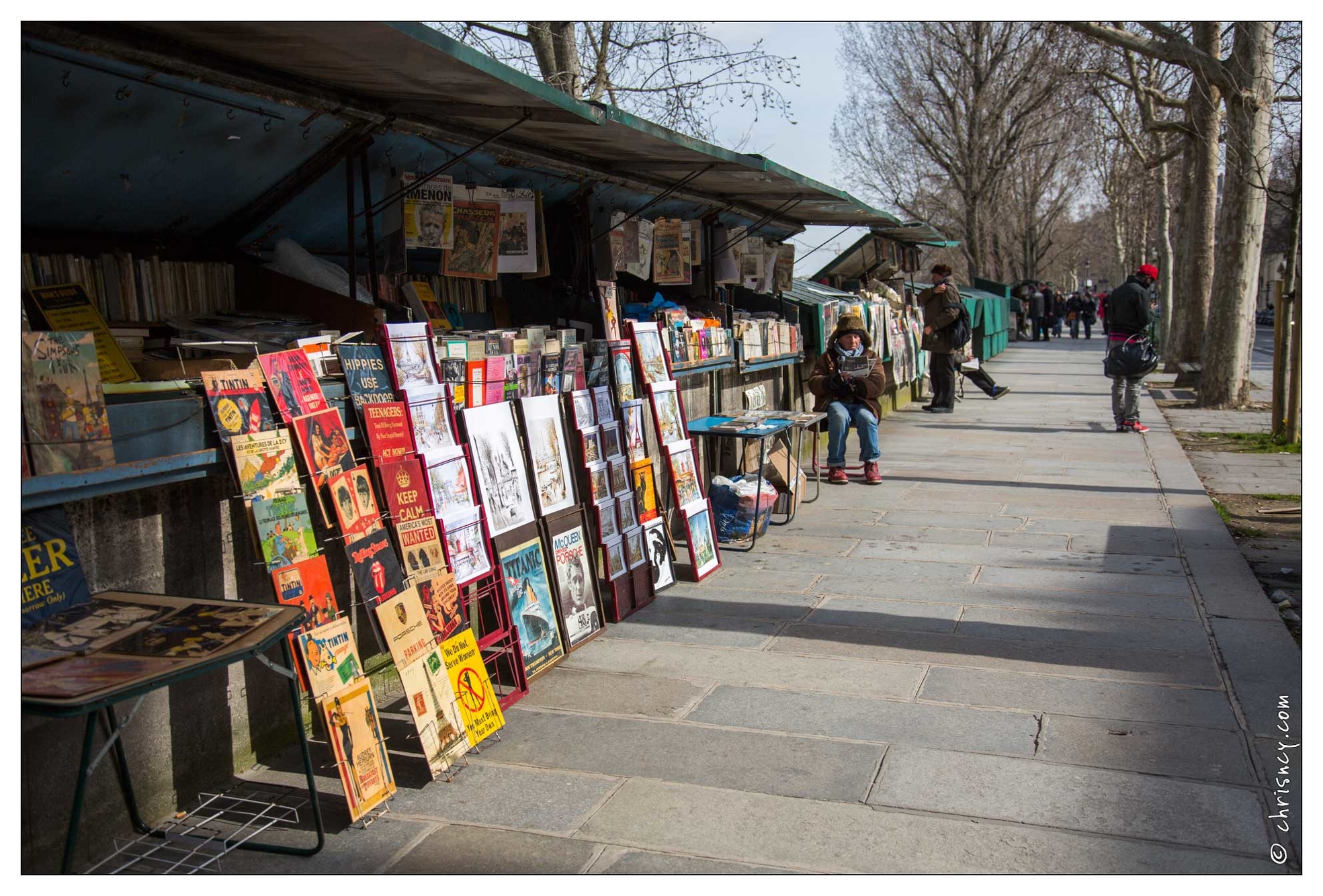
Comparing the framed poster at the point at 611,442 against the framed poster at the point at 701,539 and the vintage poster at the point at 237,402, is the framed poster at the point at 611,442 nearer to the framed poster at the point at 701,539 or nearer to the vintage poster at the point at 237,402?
the framed poster at the point at 701,539

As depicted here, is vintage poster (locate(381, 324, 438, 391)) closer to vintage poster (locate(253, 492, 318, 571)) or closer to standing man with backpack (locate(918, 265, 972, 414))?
vintage poster (locate(253, 492, 318, 571))

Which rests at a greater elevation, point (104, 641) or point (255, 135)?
point (255, 135)

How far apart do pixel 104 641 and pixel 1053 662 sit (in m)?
3.81

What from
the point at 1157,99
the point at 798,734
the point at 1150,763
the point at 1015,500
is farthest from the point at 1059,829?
the point at 1157,99

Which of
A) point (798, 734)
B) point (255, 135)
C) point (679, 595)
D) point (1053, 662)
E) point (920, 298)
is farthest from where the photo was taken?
point (920, 298)

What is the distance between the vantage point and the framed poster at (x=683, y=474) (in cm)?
638

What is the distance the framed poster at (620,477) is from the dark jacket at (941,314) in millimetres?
9393

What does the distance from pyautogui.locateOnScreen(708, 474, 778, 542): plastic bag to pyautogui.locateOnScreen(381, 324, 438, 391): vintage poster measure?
10.4 feet

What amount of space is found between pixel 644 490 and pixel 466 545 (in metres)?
1.75

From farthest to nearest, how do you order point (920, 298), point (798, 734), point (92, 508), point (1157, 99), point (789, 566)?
1. point (1157, 99)
2. point (920, 298)
3. point (789, 566)
4. point (798, 734)
5. point (92, 508)

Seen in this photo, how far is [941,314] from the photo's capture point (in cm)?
1427

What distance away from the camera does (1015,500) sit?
8.70 m

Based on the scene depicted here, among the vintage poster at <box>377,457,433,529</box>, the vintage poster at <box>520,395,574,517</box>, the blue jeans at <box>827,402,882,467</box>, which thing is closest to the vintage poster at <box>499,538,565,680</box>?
the vintage poster at <box>520,395,574,517</box>

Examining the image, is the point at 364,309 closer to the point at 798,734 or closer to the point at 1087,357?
the point at 798,734
